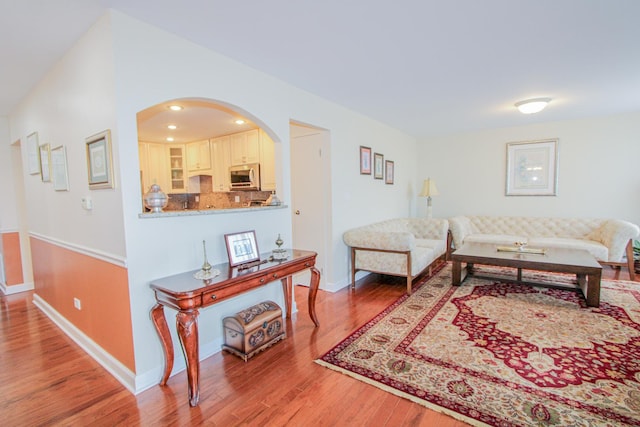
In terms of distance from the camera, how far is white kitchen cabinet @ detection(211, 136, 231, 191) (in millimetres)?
5159

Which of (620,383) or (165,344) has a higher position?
(165,344)

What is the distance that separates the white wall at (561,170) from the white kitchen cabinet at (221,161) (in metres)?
4.03

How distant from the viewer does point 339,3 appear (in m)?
1.81

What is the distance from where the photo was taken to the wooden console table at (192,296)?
183cm

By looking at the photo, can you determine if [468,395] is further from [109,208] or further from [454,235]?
[454,235]

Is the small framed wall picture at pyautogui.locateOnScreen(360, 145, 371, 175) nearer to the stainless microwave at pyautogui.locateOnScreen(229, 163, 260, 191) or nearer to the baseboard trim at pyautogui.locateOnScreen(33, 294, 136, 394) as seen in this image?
the stainless microwave at pyautogui.locateOnScreen(229, 163, 260, 191)

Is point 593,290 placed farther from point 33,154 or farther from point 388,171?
point 33,154

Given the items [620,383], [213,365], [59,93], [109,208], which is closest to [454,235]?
[620,383]

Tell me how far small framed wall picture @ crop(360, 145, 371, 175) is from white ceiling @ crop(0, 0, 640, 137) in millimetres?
895

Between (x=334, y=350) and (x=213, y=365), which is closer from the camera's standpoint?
(x=213, y=365)

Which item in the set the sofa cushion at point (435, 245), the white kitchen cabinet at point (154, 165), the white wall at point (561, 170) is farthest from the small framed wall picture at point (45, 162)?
the white wall at point (561, 170)

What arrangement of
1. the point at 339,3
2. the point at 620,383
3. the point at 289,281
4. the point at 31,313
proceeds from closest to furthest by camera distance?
1. the point at 339,3
2. the point at 620,383
3. the point at 289,281
4. the point at 31,313

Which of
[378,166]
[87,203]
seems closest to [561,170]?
[378,166]

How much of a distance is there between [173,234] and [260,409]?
1.29 m
